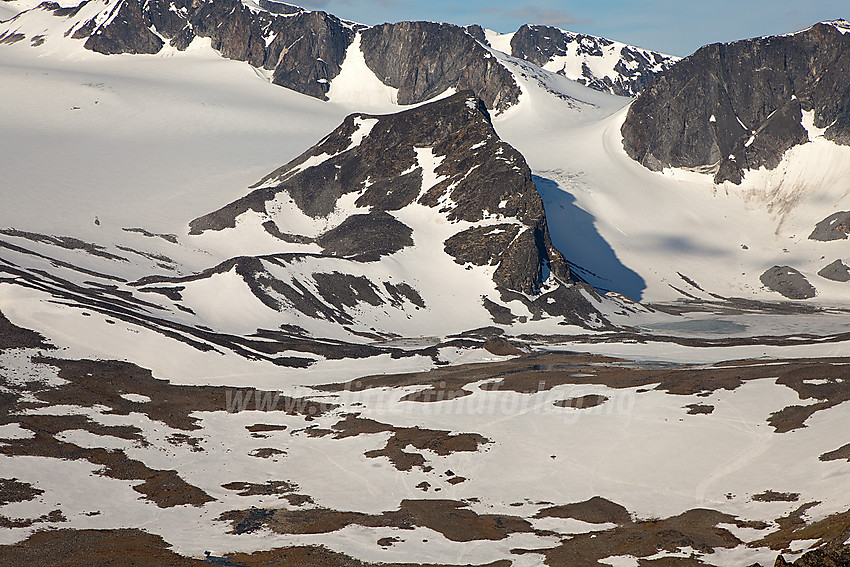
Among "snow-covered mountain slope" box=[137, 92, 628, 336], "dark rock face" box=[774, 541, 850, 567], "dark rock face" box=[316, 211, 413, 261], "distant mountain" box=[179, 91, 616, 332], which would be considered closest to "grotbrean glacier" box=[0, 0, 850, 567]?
"dark rock face" box=[774, 541, 850, 567]

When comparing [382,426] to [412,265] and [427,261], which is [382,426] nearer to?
[412,265]

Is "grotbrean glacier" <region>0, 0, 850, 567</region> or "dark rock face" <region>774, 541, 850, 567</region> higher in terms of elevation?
"dark rock face" <region>774, 541, 850, 567</region>

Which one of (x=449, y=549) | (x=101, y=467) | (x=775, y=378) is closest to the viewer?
(x=449, y=549)

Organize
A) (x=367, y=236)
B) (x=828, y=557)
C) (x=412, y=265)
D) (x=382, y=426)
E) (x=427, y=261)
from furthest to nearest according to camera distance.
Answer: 1. (x=367, y=236)
2. (x=427, y=261)
3. (x=412, y=265)
4. (x=382, y=426)
5. (x=828, y=557)

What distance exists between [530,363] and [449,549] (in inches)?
2423

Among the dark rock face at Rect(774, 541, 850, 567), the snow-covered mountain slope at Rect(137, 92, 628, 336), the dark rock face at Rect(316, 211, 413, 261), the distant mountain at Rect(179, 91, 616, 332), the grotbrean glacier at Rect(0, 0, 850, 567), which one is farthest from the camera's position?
the dark rock face at Rect(316, 211, 413, 261)

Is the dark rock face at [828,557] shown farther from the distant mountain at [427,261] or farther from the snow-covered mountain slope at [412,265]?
the distant mountain at [427,261]

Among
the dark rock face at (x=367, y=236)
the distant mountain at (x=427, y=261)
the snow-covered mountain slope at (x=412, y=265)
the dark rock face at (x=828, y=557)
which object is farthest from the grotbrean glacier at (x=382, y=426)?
the dark rock face at (x=367, y=236)

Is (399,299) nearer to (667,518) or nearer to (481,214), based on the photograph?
(481,214)

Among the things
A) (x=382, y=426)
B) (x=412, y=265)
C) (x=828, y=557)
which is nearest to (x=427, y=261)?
(x=412, y=265)

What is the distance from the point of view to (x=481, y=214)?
185875 mm

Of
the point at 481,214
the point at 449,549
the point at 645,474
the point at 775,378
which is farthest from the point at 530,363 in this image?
the point at 481,214

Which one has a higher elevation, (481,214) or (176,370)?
(481,214)

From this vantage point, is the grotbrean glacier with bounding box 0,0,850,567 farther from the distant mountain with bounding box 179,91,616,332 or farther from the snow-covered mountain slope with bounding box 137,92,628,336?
the distant mountain with bounding box 179,91,616,332
